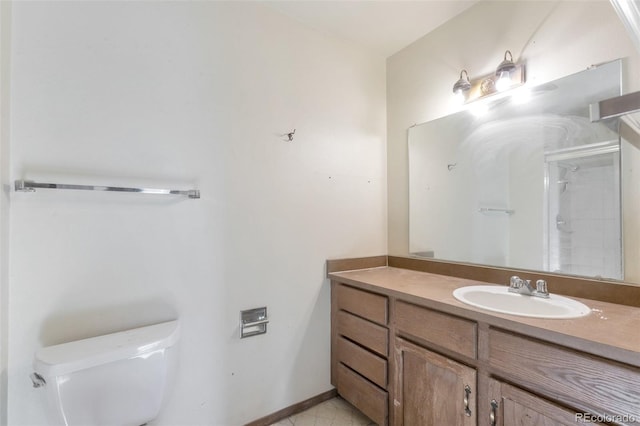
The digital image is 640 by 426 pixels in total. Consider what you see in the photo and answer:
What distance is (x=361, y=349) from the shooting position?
5.44 feet

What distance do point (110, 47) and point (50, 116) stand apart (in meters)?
0.40

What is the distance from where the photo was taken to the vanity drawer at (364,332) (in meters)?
1.51

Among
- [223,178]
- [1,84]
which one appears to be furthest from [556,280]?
[1,84]

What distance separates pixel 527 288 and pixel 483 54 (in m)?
1.32

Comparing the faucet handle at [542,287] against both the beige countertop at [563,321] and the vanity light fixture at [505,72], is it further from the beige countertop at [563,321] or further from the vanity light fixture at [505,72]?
the vanity light fixture at [505,72]

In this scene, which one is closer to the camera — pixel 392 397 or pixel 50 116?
pixel 50 116

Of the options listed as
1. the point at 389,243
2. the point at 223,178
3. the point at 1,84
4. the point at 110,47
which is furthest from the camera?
the point at 389,243

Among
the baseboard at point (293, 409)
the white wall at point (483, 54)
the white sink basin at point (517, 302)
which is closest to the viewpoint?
the white sink basin at point (517, 302)

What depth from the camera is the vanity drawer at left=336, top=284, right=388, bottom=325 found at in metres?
1.51

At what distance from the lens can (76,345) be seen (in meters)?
1.10

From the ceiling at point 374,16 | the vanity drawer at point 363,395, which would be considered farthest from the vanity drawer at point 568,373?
the ceiling at point 374,16

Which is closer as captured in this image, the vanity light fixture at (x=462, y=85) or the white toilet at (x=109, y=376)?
the white toilet at (x=109, y=376)

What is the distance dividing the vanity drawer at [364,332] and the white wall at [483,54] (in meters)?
0.67

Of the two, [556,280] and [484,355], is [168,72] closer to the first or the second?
[484,355]
